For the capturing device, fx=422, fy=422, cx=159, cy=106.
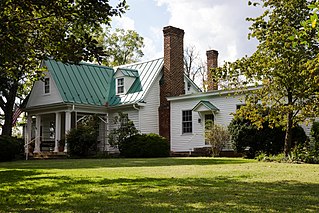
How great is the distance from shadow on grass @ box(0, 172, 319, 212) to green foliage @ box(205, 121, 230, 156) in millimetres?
13198

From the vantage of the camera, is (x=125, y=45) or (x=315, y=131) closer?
(x=315, y=131)

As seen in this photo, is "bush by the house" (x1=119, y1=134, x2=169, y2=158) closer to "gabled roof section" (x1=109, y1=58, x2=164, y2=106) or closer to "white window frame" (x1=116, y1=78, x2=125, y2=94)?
"gabled roof section" (x1=109, y1=58, x2=164, y2=106)

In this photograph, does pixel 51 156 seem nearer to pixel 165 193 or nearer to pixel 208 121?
pixel 208 121

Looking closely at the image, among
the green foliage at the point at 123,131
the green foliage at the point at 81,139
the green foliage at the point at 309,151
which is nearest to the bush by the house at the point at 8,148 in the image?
the green foliage at the point at 81,139

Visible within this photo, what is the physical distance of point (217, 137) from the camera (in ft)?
74.5

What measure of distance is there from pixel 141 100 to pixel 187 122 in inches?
125

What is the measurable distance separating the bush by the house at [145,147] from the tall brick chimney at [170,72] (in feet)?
11.5

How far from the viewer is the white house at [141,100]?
25453mm

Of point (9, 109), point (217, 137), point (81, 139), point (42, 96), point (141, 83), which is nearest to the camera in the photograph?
point (217, 137)

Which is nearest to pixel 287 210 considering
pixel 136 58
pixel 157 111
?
pixel 157 111

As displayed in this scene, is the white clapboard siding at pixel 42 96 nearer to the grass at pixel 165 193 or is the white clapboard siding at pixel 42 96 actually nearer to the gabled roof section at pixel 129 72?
the gabled roof section at pixel 129 72

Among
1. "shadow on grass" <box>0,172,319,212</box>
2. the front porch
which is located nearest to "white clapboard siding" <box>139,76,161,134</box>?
the front porch

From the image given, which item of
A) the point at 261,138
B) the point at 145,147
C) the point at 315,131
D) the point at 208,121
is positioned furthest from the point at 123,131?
the point at 315,131

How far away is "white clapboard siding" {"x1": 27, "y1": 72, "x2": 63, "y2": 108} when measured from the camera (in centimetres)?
2712
